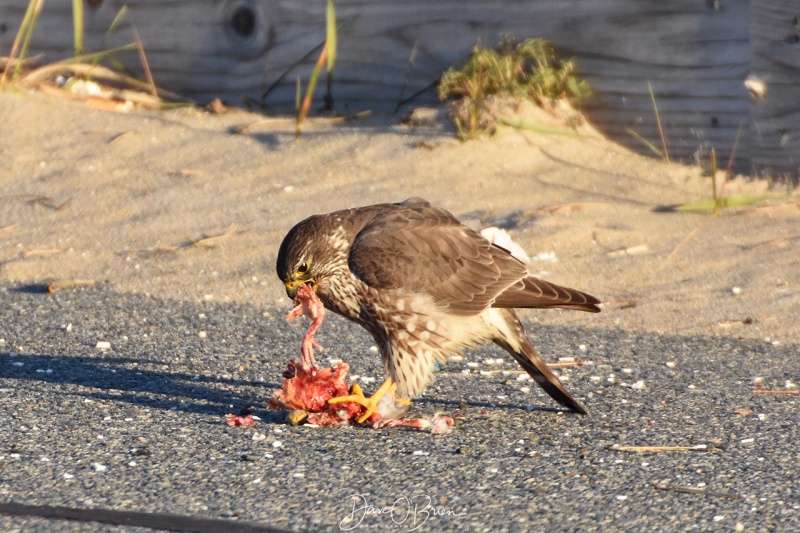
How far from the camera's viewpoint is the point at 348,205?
698 centimetres

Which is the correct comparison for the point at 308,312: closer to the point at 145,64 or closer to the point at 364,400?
the point at 364,400

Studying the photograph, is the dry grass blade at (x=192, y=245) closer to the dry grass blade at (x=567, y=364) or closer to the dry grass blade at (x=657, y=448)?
the dry grass blade at (x=567, y=364)

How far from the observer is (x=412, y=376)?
4.27 m

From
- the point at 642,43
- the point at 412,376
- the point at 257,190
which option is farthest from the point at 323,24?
the point at 412,376

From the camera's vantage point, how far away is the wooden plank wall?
7211 mm

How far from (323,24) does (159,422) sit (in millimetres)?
4733

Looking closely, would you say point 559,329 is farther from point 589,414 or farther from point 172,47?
point 172,47

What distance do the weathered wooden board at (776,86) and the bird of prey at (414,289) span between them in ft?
10.4

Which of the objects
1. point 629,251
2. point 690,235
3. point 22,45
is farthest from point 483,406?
point 22,45

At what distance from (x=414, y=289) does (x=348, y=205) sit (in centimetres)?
276

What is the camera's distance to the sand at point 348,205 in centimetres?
599

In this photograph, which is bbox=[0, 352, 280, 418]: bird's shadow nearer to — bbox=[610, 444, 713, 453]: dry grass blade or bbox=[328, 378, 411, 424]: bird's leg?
bbox=[328, 378, 411, 424]: bird's leg

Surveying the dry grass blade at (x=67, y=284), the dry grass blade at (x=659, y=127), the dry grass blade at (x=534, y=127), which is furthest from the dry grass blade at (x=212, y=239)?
the dry grass blade at (x=659, y=127)

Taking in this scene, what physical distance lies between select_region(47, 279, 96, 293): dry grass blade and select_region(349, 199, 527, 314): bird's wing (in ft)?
7.17
